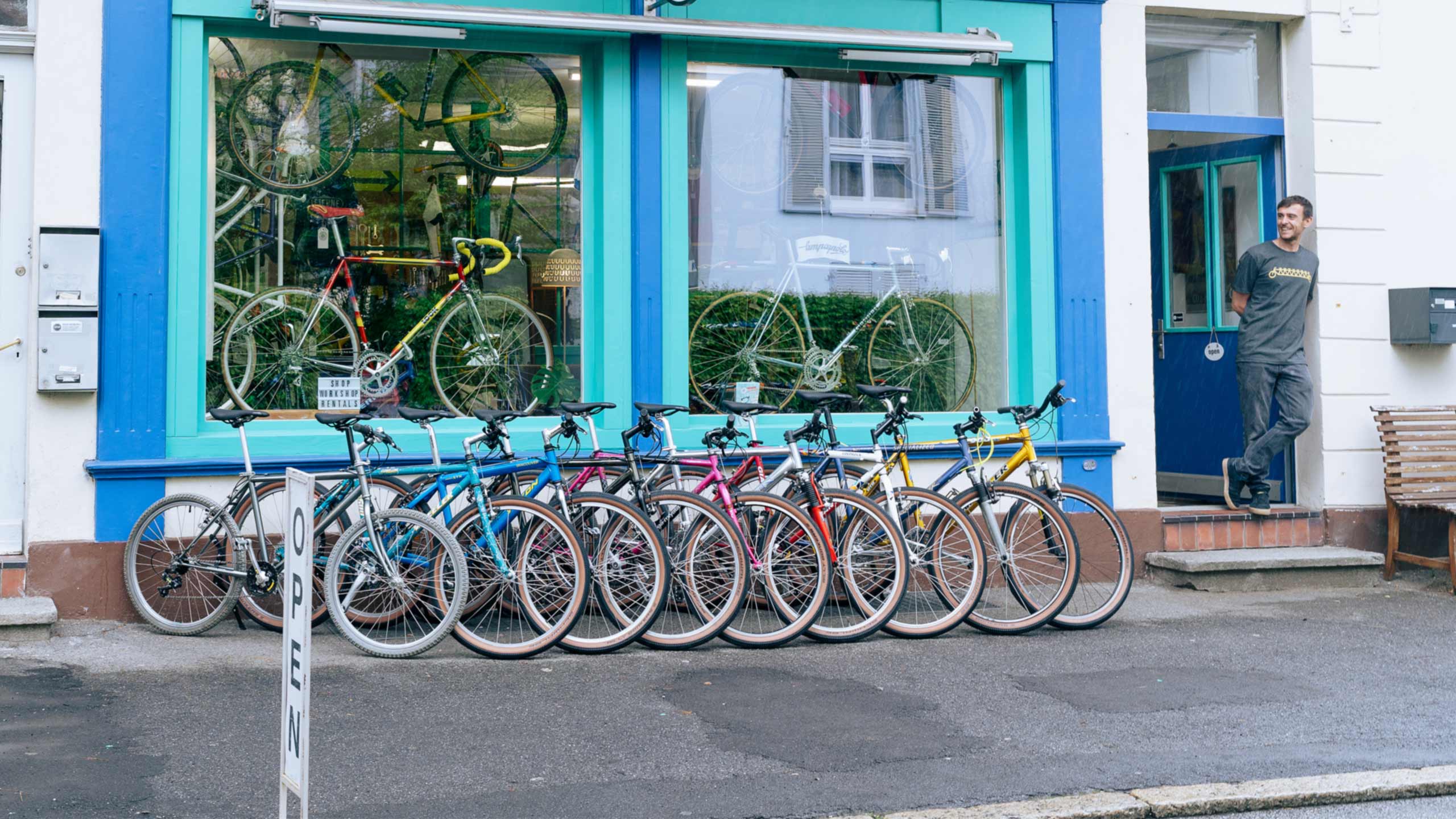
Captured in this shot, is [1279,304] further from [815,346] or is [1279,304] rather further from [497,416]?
[497,416]

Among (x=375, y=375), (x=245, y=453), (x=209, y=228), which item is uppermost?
(x=209, y=228)

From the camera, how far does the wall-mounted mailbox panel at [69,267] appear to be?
23.5 ft

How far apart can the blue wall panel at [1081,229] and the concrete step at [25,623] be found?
5760 millimetres

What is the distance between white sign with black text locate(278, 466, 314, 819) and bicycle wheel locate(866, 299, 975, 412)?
18.2 feet

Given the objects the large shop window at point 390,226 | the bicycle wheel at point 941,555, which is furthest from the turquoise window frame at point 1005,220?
the bicycle wheel at point 941,555

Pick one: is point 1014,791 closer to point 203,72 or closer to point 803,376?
point 803,376

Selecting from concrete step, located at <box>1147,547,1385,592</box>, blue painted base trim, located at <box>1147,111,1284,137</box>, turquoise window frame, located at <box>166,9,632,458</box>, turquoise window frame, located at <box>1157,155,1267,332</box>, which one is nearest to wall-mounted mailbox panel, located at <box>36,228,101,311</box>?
turquoise window frame, located at <box>166,9,632,458</box>

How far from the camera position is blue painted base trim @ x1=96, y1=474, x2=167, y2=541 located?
7289mm

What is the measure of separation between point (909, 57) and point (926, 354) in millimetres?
1859

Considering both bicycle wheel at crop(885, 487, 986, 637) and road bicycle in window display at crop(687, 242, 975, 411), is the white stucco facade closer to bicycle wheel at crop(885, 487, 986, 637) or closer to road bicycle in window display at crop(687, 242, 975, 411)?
road bicycle in window display at crop(687, 242, 975, 411)

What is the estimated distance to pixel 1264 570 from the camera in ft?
28.3

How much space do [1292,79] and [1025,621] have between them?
4.51 meters

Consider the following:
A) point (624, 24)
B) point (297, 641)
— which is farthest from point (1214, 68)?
point (297, 641)

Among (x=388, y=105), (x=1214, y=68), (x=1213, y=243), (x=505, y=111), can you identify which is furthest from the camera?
(x=1213, y=243)
